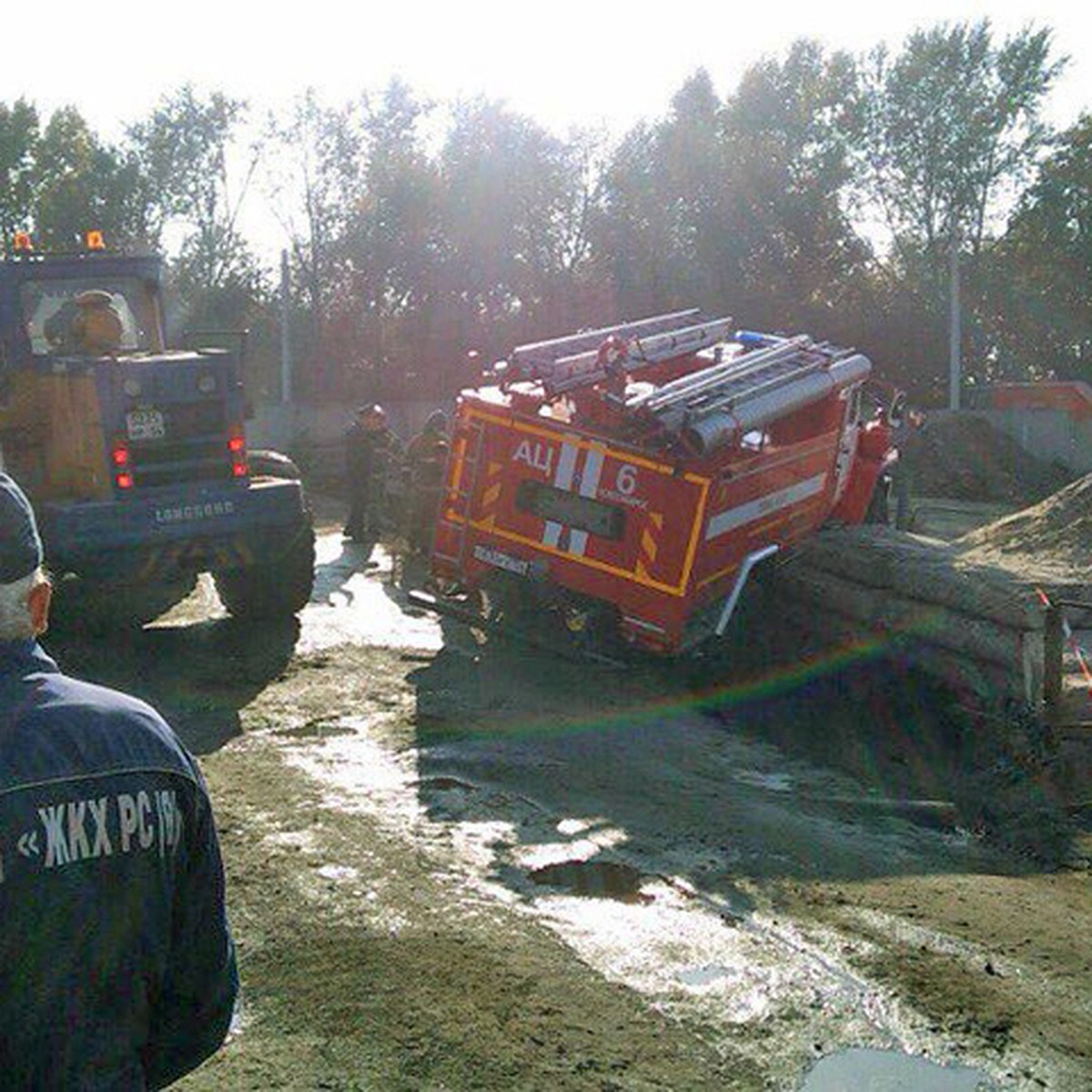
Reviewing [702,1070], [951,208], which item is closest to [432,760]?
[702,1070]

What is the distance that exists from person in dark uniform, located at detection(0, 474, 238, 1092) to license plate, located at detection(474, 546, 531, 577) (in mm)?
8645

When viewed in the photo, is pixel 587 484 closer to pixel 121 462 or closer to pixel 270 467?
pixel 270 467

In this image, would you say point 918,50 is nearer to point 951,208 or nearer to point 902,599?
point 951,208

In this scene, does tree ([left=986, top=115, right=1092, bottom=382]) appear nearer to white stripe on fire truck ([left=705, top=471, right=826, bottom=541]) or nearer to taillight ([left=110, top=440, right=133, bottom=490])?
white stripe on fire truck ([left=705, top=471, right=826, bottom=541])

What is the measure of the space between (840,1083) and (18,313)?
8282mm

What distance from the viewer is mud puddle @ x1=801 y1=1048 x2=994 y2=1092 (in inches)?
181

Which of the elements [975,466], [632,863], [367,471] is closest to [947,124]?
[975,466]

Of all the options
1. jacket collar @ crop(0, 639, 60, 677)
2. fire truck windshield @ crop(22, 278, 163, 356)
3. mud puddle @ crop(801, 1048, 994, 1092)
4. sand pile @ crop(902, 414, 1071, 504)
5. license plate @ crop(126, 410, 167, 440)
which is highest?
fire truck windshield @ crop(22, 278, 163, 356)

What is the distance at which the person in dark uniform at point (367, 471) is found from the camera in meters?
17.4

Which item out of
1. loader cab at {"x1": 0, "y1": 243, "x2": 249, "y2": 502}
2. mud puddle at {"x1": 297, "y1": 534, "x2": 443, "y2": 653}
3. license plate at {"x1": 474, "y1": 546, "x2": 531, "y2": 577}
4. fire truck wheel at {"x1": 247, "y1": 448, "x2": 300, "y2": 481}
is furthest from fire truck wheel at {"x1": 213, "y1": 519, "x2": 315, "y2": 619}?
license plate at {"x1": 474, "y1": 546, "x2": 531, "y2": 577}

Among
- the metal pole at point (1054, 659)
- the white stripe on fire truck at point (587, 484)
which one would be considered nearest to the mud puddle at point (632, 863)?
the metal pole at point (1054, 659)

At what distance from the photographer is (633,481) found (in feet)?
34.3

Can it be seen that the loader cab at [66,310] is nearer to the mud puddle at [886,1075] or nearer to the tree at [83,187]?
the mud puddle at [886,1075]

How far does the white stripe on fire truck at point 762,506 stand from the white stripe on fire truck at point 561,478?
1.05 m
